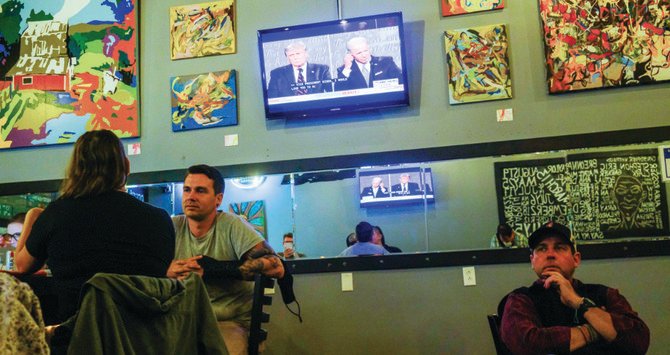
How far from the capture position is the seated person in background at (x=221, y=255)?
2549 mm

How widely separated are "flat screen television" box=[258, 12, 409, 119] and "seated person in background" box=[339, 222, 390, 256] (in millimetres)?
876

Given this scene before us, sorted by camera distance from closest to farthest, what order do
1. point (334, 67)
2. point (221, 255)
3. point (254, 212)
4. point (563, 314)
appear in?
point (563, 314), point (221, 255), point (334, 67), point (254, 212)

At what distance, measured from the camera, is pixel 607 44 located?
165 inches

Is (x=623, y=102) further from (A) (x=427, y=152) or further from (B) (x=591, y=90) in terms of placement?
(A) (x=427, y=152)

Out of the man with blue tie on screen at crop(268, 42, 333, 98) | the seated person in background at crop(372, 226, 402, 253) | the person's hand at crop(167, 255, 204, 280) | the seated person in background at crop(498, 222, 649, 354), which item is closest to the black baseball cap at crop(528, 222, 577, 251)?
the seated person in background at crop(498, 222, 649, 354)

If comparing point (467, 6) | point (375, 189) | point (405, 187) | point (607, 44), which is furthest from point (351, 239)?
point (607, 44)

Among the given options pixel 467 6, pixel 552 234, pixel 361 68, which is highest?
pixel 467 6

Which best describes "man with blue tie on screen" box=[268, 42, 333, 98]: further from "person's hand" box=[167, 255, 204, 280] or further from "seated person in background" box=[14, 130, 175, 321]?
"seated person in background" box=[14, 130, 175, 321]

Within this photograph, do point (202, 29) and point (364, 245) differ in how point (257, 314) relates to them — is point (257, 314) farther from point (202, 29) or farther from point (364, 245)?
point (202, 29)

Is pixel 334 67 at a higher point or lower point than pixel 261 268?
higher

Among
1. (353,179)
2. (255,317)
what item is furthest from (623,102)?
(255,317)

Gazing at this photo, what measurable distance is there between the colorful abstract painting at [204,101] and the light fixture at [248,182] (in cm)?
44

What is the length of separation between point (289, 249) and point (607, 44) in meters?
2.69

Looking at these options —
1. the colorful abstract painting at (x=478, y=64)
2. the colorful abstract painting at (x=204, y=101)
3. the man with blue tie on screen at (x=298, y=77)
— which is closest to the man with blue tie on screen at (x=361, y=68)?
the man with blue tie on screen at (x=298, y=77)
